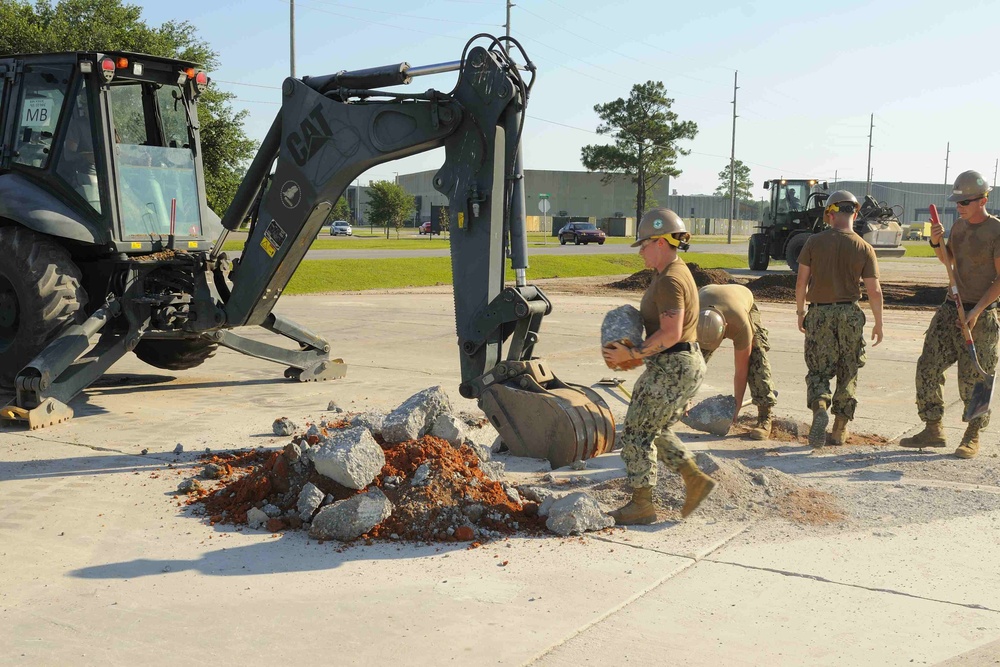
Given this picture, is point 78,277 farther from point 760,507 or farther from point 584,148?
point 584,148

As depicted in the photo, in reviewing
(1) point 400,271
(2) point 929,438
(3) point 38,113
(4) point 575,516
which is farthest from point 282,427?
(1) point 400,271

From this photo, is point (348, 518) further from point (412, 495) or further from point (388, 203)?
point (388, 203)

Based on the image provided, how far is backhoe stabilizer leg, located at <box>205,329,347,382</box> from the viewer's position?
1044 centimetres

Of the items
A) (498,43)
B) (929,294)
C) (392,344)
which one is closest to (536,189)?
(929,294)

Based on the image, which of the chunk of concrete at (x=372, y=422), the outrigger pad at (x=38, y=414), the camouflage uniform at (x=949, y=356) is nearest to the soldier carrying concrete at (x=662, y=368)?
the chunk of concrete at (x=372, y=422)

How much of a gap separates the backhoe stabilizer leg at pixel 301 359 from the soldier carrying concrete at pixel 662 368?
565cm

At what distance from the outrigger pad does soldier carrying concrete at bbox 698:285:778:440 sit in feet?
17.7

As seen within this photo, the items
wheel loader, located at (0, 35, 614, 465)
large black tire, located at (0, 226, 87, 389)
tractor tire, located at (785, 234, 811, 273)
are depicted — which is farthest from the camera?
tractor tire, located at (785, 234, 811, 273)

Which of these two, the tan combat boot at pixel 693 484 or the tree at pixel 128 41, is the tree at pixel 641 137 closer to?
the tree at pixel 128 41

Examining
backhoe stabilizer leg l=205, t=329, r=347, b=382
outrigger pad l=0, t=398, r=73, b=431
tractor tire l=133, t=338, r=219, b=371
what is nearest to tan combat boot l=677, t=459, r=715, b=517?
outrigger pad l=0, t=398, r=73, b=431

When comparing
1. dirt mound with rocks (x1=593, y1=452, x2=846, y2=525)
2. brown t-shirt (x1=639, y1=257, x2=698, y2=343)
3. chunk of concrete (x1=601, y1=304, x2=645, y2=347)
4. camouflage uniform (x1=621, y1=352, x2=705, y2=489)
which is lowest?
dirt mound with rocks (x1=593, y1=452, x2=846, y2=525)

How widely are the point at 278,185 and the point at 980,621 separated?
6.14 m

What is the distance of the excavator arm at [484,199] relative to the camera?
7109mm

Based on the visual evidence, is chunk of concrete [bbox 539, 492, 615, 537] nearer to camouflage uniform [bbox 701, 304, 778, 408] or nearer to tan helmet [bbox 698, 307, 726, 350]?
tan helmet [bbox 698, 307, 726, 350]
